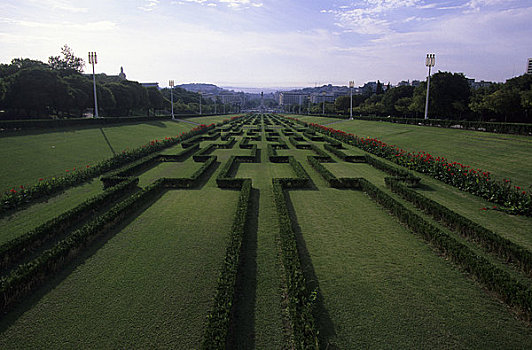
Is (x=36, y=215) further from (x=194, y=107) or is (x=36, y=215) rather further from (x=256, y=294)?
(x=194, y=107)

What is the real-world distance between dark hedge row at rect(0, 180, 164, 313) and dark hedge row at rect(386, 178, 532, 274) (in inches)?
371

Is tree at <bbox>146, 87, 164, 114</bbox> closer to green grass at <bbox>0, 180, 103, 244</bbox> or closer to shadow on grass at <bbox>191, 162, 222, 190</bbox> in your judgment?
shadow on grass at <bbox>191, 162, 222, 190</bbox>

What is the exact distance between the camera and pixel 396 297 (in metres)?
5.41

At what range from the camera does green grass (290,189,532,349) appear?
448cm

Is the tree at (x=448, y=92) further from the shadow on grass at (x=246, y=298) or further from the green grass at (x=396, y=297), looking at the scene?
the shadow on grass at (x=246, y=298)

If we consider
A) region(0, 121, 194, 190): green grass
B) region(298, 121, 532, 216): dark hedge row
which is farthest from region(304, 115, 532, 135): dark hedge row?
region(0, 121, 194, 190): green grass

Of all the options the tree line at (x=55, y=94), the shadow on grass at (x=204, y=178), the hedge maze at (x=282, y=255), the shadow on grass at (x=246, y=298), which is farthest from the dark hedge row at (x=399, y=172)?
the tree line at (x=55, y=94)

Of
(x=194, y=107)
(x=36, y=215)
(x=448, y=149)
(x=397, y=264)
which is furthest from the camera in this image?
(x=194, y=107)

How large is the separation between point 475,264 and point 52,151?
20345mm

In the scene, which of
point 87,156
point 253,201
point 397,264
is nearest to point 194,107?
point 87,156

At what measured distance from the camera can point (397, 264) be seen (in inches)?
258

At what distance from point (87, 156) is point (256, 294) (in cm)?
1639

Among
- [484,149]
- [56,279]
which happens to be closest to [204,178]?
[56,279]

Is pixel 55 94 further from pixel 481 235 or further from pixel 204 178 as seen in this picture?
pixel 481 235
